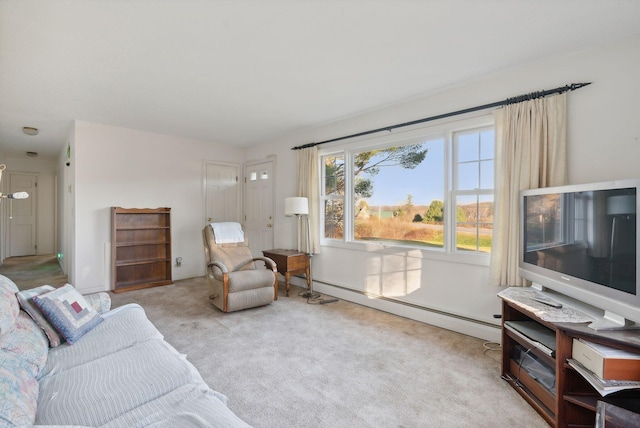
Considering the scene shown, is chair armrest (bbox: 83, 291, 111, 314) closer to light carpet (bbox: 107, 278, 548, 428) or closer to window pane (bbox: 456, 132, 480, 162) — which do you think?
light carpet (bbox: 107, 278, 548, 428)

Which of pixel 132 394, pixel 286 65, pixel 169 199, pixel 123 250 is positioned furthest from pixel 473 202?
pixel 123 250

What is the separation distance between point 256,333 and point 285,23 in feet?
8.77

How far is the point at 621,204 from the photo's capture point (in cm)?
159

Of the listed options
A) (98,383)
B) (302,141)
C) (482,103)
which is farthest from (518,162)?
(98,383)

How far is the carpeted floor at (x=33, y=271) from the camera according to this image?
15.4ft

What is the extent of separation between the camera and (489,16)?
1875 millimetres

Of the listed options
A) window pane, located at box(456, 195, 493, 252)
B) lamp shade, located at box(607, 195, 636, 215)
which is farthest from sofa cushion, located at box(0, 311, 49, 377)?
window pane, located at box(456, 195, 493, 252)

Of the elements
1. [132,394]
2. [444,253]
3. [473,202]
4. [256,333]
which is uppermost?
[473,202]

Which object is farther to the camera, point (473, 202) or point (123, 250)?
point (123, 250)

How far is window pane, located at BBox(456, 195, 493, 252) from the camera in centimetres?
283

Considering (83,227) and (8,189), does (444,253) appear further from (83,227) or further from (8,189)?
(8,189)

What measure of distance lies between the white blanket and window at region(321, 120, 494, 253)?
1292mm

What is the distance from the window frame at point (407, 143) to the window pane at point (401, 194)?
8cm

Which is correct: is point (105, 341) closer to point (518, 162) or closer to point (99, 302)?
point (99, 302)
